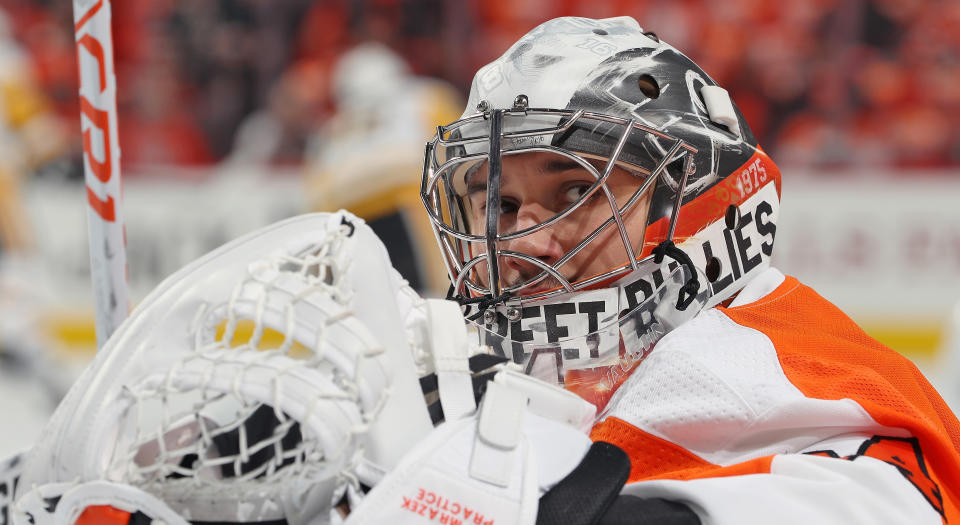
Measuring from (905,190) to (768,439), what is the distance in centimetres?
431

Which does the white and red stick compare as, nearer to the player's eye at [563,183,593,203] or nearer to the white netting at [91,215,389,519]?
the white netting at [91,215,389,519]

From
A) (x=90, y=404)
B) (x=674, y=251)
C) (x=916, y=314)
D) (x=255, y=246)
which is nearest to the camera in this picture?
(x=90, y=404)

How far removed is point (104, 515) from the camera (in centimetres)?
79

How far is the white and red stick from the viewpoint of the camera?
127 centimetres

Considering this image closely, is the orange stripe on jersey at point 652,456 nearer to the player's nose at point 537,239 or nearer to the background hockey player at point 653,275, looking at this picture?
the background hockey player at point 653,275

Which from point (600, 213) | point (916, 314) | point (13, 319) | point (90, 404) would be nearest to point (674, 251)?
point (600, 213)

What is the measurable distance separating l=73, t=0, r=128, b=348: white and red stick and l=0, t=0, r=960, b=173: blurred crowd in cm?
409

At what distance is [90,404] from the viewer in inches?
30.9

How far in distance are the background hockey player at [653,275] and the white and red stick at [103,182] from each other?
0.47 m

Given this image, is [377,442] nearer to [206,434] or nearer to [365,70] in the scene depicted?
[206,434]

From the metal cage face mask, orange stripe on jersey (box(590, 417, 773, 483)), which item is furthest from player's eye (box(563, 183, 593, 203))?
orange stripe on jersey (box(590, 417, 773, 483))

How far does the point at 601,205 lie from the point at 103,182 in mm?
701

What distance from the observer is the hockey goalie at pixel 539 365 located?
80cm

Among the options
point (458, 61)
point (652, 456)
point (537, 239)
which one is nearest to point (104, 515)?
point (652, 456)
